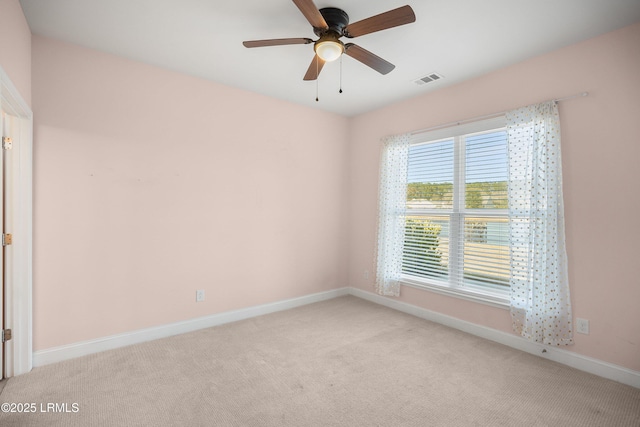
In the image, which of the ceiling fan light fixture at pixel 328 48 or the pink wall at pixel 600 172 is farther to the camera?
the pink wall at pixel 600 172

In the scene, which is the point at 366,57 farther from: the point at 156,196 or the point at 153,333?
the point at 153,333

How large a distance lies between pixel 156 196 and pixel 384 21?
259 cm

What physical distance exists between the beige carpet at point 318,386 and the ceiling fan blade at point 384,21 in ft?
8.14

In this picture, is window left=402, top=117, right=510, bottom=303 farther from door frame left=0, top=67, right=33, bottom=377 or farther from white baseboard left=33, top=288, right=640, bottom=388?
door frame left=0, top=67, right=33, bottom=377

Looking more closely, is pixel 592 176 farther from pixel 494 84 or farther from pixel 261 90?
pixel 261 90

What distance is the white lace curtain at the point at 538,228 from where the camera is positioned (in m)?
2.64

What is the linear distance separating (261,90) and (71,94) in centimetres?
183

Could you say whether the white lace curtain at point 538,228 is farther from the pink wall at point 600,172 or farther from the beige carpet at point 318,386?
the beige carpet at point 318,386

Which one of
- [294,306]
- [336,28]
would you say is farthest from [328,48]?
[294,306]

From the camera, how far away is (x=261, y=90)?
3.64 m

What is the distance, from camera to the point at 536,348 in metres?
2.78

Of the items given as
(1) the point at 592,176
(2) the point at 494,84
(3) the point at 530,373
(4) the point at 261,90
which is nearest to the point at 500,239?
(1) the point at 592,176

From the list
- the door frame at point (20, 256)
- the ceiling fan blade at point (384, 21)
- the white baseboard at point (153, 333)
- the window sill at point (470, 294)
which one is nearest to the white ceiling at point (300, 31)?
the ceiling fan blade at point (384, 21)

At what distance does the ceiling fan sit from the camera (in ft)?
5.92
